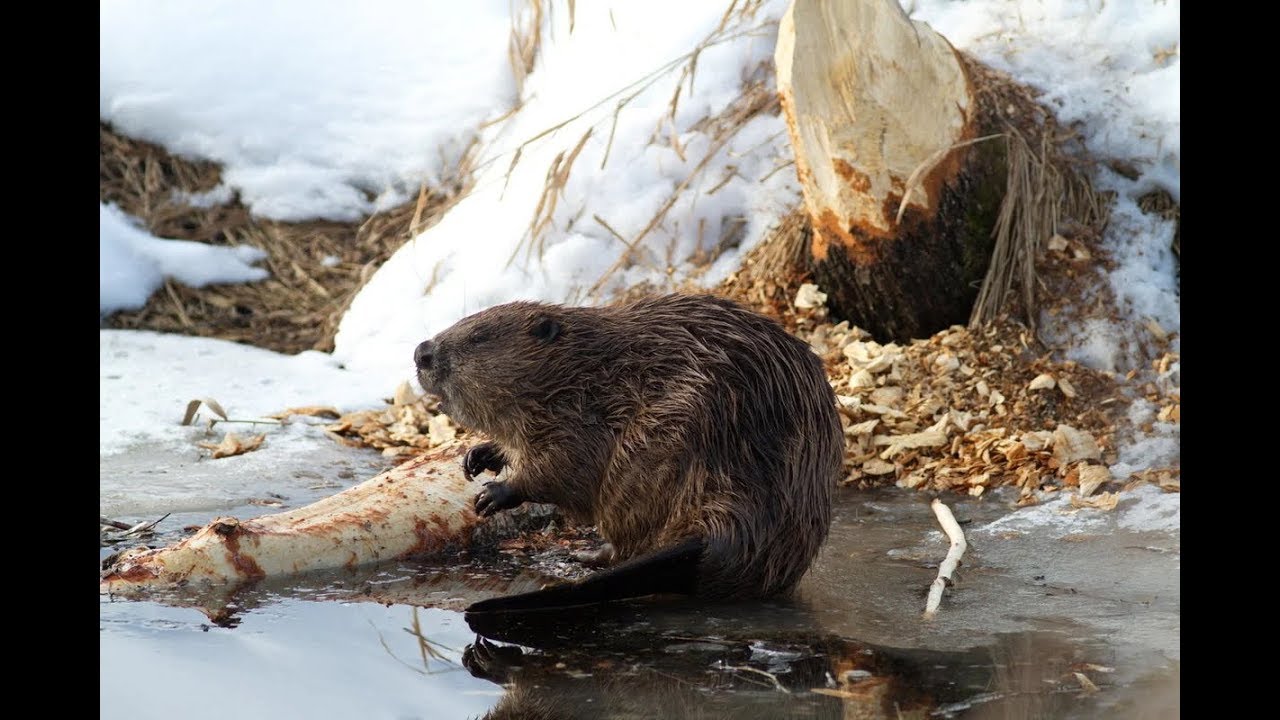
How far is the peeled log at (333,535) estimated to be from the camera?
2.81 m

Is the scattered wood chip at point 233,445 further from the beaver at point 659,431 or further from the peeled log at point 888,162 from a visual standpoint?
the peeled log at point 888,162

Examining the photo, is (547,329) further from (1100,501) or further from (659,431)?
(1100,501)

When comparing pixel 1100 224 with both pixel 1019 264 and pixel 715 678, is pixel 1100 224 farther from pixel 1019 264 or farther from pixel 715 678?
pixel 715 678

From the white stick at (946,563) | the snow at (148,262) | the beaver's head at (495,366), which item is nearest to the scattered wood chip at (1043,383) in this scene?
the white stick at (946,563)

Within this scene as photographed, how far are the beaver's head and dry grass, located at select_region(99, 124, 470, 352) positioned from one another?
2478 millimetres

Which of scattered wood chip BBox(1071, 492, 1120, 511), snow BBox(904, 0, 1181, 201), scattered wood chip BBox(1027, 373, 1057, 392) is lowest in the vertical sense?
scattered wood chip BBox(1071, 492, 1120, 511)

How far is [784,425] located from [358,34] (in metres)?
5.37

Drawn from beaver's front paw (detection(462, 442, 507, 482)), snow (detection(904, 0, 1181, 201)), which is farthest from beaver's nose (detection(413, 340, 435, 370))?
snow (detection(904, 0, 1181, 201))

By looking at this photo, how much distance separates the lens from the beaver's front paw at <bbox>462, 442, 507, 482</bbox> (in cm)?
318

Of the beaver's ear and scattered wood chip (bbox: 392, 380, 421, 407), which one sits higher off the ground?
the beaver's ear

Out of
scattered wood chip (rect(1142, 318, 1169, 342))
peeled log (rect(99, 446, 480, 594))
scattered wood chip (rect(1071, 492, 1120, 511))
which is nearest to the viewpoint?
peeled log (rect(99, 446, 480, 594))

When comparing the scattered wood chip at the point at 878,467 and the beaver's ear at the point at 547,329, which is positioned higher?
the beaver's ear at the point at 547,329

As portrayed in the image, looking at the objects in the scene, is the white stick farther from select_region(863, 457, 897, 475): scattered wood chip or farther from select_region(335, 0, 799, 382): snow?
select_region(335, 0, 799, 382): snow

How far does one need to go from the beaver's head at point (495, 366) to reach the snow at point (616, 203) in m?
1.86
